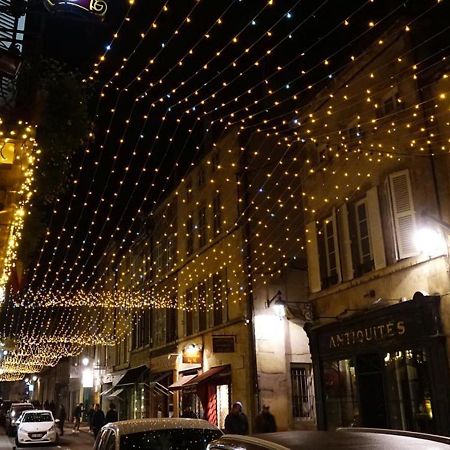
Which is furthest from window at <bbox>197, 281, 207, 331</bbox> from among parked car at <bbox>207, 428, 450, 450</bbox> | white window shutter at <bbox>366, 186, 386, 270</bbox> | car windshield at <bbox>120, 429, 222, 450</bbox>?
parked car at <bbox>207, 428, 450, 450</bbox>

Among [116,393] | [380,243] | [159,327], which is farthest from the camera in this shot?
[116,393]

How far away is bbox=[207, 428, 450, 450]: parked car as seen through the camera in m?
3.62

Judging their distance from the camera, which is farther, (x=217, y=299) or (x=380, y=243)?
(x=217, y=299)

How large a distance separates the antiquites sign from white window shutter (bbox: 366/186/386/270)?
1.44 m

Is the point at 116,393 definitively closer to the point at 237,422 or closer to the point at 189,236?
the point at 189,236

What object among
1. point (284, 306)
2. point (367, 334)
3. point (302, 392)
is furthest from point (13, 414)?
point (367, 334)

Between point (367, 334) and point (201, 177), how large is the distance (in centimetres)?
1350

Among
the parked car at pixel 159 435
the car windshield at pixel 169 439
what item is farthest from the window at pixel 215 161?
the car windshield at pixel 169 439

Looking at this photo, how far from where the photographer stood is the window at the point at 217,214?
2305 centimetres

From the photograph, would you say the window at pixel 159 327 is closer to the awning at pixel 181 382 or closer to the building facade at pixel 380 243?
the awning at pixel 181 382

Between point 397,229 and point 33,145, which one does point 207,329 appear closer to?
point 397,229

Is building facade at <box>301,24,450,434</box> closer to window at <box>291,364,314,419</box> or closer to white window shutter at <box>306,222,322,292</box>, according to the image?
white window shutter at <box>306,222,322,292</box>

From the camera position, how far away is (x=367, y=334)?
13.8m

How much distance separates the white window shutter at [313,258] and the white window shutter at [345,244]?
1.41 meters
